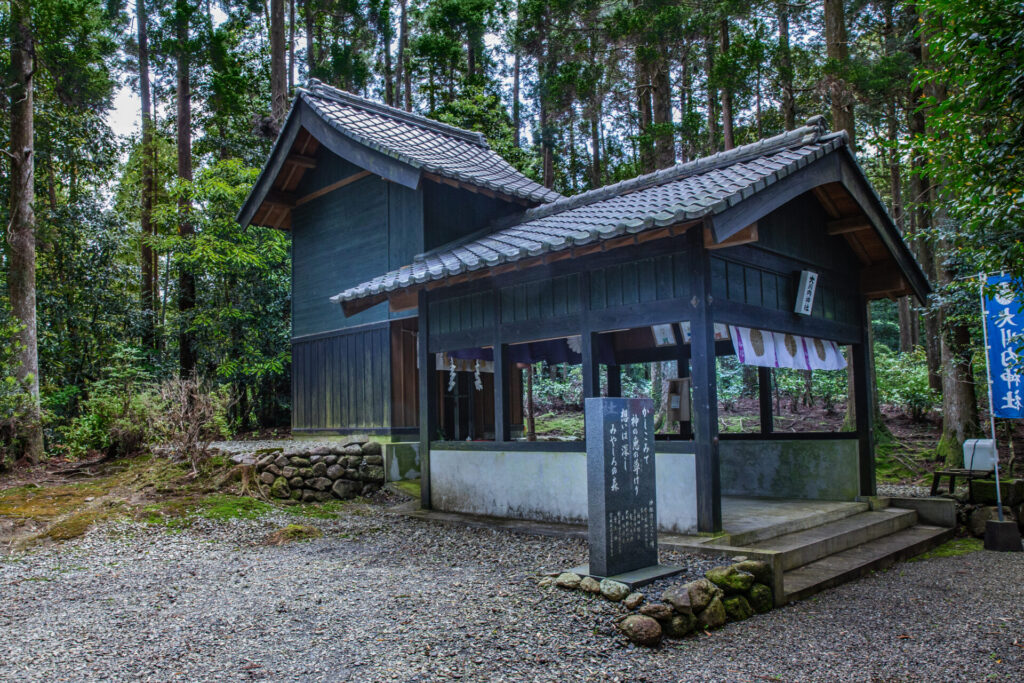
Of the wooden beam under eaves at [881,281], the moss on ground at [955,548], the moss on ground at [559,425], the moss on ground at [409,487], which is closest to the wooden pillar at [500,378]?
the moss on ground at [409,487]

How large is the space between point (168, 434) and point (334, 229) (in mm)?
4641

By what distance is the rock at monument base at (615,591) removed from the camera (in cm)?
496

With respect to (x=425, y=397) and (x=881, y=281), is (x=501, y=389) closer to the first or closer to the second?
(x=425, y=397)

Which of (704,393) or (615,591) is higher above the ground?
(704,393)

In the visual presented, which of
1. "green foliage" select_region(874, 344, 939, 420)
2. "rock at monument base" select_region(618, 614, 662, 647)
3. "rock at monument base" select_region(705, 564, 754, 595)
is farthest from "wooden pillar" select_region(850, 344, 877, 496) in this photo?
"green foliage" select_region(874, 344, 939, 420)

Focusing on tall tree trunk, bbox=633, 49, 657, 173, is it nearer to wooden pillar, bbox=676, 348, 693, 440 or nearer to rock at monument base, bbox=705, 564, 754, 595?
wooden pillar, bbox=676, 348, 693, 440

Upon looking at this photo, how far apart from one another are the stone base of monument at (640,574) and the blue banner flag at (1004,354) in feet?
15.6

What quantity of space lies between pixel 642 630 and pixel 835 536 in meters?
3.51

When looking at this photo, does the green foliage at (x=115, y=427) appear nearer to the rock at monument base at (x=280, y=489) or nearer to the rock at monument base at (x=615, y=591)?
the rock at monument base at (x=280, y=489)

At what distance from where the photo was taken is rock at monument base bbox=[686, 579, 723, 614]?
4928mm

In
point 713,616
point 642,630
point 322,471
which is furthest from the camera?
point 322,471

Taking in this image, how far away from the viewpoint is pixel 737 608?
516 cm

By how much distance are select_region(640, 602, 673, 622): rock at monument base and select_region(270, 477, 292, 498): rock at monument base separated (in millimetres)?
6822

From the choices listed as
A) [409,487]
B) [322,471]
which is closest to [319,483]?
[322,471]
